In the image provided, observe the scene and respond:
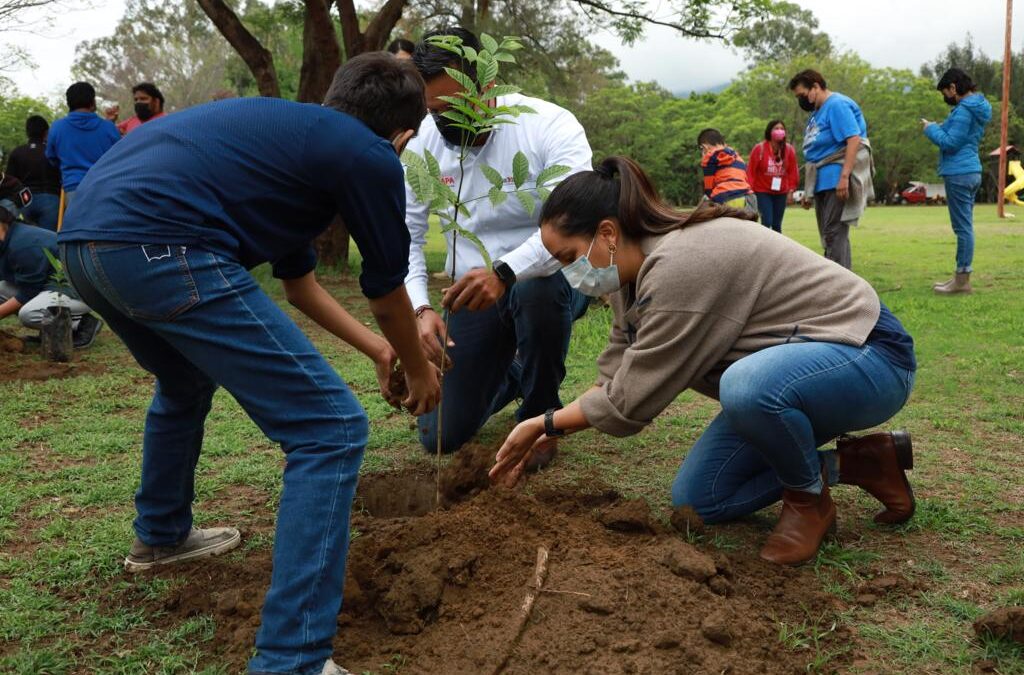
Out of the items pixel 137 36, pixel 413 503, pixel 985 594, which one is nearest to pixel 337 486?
pixel 413 503

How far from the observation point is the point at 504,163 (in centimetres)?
407

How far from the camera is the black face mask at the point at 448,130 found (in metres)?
3.85

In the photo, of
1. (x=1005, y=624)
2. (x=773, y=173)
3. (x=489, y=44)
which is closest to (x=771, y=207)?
(x=773, y=173)

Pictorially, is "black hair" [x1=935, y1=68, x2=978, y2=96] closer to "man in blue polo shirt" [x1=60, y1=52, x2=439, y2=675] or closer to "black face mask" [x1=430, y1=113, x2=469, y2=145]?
"black face mask" [x1=430, y1=113, x2=469, y2=145]

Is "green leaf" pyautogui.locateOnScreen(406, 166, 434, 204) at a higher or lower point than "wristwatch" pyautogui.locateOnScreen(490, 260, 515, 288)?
higher

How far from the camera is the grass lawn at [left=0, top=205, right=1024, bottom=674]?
97.3 inches

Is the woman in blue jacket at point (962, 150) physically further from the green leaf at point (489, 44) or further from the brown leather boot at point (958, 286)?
the green leaf at point (489, 44)

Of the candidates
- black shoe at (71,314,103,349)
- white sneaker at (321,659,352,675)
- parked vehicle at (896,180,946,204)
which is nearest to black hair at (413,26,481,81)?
white sneaker at (321,659,352,675)

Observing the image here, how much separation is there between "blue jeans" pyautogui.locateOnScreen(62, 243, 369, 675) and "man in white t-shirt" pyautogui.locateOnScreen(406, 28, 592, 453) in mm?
1621

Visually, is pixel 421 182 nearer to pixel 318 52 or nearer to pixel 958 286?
pixel 958 286

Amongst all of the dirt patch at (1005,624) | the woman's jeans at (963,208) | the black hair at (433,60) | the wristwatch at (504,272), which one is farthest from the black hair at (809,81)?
the dirt patch at (1005,624)

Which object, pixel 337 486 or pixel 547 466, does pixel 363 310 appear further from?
pixel 337 486

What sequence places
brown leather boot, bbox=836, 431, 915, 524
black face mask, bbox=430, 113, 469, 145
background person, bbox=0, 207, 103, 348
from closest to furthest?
brown leather boot, bbox=836, 431, 915, 524 < black face mask, bbox=430, 113, 469, 145 < background person, bbox=0, 207, 103, 348

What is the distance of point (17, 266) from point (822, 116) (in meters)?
6.90
